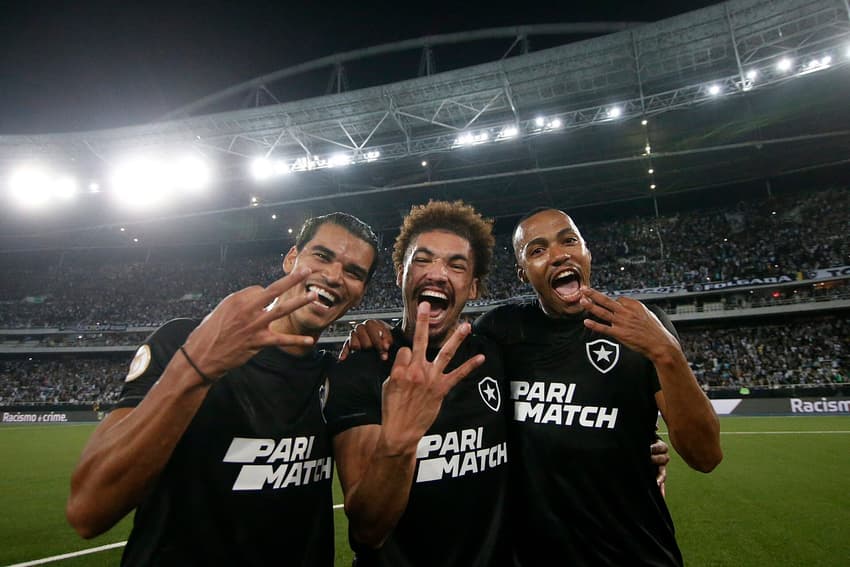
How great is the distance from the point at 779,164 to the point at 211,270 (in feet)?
148

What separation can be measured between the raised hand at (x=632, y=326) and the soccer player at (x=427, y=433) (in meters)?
0.65

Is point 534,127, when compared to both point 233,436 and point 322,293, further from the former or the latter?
point 233,436

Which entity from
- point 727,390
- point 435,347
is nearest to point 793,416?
point 727,390

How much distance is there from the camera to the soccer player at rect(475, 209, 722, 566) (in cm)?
219

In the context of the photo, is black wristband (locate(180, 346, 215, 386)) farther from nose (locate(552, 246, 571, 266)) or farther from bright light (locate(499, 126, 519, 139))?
bright light (locate(499, 126, 519, 139))

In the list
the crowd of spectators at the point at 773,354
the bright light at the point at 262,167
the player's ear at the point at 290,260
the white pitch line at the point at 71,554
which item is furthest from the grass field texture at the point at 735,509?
the bright light at the point at 262,167

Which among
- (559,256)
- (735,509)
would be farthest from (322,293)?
(735,509)

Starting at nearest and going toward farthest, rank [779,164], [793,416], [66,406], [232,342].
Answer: [232,342] → [793,416] → [66,406] → [779,164]

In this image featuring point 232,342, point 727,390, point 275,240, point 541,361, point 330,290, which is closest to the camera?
point 232,342

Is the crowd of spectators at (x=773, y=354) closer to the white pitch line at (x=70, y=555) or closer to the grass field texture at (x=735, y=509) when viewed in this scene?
the grass field texture at (x=735, y=509)

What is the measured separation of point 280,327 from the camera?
8.30ft

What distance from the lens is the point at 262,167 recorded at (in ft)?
83.0

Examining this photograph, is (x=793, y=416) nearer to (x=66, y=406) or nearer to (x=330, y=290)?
(x=330, y=290)

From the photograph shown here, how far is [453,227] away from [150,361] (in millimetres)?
1931
